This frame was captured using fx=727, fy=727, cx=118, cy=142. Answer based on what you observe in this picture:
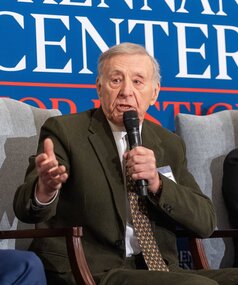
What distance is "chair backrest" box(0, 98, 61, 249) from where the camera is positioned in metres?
2.39

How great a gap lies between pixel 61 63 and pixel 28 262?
1203 millimetres

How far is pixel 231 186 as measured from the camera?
101 inches

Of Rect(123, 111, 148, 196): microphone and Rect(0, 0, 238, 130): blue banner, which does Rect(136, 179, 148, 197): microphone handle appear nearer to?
Rect(123, 111, 148, 196): microphone

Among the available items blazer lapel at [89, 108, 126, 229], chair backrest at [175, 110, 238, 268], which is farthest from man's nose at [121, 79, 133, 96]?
chair backrest at [175, 110, 238, 268]

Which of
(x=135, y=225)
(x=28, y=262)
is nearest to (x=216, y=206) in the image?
(x=135, y=225)

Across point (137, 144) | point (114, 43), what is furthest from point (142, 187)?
point (114, 43)

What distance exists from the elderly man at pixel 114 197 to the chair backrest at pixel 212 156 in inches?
14.3

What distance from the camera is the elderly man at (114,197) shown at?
203 cm

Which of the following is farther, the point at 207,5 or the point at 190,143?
the point at 207,5

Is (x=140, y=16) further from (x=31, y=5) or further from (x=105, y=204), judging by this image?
(x=105, y=204)

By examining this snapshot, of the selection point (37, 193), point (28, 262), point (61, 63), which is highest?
point (61, 63)

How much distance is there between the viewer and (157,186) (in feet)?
6.69

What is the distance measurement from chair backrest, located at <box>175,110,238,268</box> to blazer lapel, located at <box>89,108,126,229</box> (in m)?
0.53

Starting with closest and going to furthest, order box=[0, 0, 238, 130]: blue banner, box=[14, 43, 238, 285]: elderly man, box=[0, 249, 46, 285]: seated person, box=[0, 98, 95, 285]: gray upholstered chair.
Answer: box=[0, 249, 46, 285]: seated person < box=[14, 43, 238, 285]: elderly man < box=[0, 98, 95, 285]: gray upholstered chair < box=[0, 0, 238, 130]: blue banner
